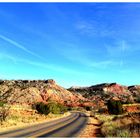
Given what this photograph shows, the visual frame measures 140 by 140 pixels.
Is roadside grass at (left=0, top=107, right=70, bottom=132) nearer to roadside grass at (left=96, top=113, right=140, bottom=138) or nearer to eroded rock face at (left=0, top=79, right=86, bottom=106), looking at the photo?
roadside grass at (left=96, top=113, right=140, bottom=138)

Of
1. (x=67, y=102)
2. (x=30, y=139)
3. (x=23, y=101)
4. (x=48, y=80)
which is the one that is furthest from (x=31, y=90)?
(x=30, y=139)

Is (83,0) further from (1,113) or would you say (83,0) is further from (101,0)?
(1,113)

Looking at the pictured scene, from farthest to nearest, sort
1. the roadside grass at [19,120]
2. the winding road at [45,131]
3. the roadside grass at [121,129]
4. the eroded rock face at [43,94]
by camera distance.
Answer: the eroded rock face at [43,94], the roadside grass at [19,120], the winding road at [45,131], the roadside grass at [121,129]

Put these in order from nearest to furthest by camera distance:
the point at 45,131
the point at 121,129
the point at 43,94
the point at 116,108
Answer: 1. the point at 121,129
2. the point at 45,131
3. the point at 116,108
4. the point at 43,94

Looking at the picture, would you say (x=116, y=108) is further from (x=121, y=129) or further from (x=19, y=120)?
(x=121, y=129)

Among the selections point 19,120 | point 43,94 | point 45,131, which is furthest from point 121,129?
point 43,94

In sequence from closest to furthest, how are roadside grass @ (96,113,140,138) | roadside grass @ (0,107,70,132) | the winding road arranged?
roadside grass @ (96,113,140,138), the winding road, roadside grass @ (0,107,70,132)

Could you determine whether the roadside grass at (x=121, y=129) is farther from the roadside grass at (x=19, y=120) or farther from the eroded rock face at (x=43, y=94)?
the eroded rock face at (x=43, y=94)

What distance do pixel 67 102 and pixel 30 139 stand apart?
471 feet

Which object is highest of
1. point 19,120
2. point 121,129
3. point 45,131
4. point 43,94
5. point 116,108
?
point 43,94

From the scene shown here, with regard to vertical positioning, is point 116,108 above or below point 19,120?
above

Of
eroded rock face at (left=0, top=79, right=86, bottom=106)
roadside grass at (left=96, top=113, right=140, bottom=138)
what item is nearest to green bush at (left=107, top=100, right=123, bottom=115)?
roadside grass at (left=96, top=113, right=140, bottom=138)

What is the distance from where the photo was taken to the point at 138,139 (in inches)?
733

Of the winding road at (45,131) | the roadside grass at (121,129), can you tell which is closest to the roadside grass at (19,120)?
the winding road at (45,131)
